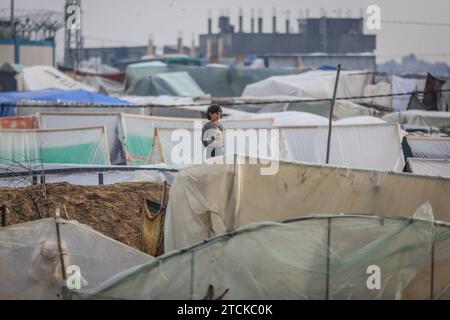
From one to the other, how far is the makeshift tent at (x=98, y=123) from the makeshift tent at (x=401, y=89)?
13.9 m

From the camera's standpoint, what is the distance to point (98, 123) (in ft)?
65.0

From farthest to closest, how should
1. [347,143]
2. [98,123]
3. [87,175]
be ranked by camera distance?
[98,123] → [347,143] → [87,175]

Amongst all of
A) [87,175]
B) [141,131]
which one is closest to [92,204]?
[87,175]

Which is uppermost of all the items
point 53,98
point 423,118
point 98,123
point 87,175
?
point 53,98

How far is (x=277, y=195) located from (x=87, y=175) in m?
4.95

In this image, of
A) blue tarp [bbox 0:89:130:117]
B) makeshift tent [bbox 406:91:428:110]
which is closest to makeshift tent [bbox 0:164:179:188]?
blue tarp [bbox 0:89:130:117]

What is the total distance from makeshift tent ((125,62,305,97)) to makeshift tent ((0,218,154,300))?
30.5 meters

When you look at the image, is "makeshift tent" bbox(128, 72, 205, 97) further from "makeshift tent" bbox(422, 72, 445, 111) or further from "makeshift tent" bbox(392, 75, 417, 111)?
"makeshift tent" bbox(422, 72, 445, 111)

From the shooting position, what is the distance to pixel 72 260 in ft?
28.9

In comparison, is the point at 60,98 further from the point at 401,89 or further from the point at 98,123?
the point at 401,89

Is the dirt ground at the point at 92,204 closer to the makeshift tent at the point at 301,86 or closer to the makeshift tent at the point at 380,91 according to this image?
the makeshift tent at the point at 301,86

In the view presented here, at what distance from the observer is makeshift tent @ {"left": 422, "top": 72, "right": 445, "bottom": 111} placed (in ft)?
91.7

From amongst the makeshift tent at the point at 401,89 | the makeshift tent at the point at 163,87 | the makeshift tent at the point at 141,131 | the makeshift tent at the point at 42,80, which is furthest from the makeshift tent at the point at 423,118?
the makeshift tent at the point at 42,80

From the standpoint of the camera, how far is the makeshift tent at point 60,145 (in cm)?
1698
